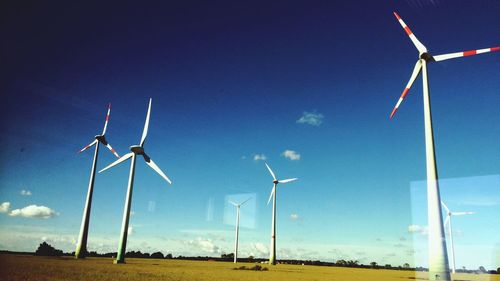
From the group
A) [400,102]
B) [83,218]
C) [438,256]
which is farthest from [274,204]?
[438,256]

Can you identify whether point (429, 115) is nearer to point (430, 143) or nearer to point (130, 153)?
point (430, 143)

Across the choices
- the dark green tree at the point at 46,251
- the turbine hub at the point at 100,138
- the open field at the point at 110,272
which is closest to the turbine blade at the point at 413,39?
the open field at the point at 110,272

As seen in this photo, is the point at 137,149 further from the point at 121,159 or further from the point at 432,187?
the point at 432,187

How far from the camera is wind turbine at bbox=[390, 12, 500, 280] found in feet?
59.9

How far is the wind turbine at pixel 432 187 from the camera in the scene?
18266 millimetres

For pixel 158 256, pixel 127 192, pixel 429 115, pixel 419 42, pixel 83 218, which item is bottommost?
pixel 158 256

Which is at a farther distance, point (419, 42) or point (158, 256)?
point (158, 256)

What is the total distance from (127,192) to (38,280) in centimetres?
2999

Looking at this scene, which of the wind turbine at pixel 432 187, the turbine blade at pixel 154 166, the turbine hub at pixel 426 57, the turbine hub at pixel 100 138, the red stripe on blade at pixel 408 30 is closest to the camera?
the wind turbine at pixel 432 187

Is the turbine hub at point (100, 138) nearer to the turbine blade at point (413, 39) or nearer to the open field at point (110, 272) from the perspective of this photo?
the open field at point (110, 272)

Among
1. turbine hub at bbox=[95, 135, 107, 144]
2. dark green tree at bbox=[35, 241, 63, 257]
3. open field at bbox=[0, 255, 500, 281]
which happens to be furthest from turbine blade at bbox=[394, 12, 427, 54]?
dark green tree at bbox=[35, 241, 63, 257]

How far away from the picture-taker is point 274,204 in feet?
227

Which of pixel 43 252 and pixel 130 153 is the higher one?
pixel 130 153

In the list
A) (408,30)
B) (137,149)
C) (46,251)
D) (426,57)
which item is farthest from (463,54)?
(46,251)
